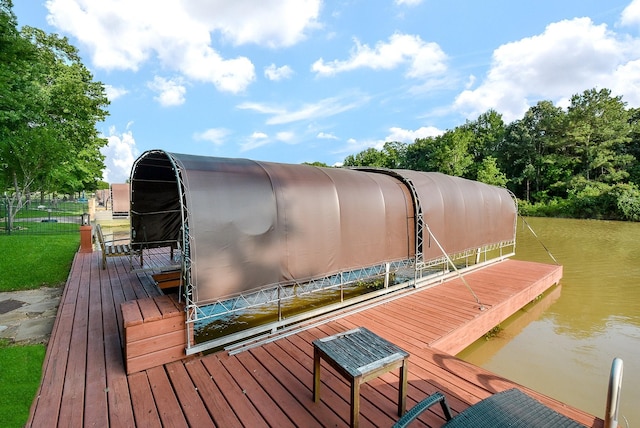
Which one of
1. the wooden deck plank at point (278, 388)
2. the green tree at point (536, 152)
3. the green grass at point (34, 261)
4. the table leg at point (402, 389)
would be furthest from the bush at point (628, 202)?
the green grass at point (34, 261)

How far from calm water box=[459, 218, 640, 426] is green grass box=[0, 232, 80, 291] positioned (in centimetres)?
885

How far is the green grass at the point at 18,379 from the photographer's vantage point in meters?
2.43

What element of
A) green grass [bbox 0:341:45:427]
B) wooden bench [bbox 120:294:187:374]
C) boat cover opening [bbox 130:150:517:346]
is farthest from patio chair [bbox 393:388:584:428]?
green grass [bbox 0:341:45:427]

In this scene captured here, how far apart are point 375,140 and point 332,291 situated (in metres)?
55.5

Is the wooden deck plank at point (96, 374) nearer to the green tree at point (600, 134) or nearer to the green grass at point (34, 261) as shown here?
the green grass at point (34, 261)

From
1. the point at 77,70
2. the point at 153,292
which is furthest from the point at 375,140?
the point at 153,292

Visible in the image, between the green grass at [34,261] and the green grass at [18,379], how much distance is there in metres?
3.19

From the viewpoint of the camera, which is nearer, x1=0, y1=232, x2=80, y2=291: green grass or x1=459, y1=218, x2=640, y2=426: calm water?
x1=459, y1=218, x2=640, y2=426: calm water

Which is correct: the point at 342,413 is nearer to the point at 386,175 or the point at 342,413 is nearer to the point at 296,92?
the point at 386,175

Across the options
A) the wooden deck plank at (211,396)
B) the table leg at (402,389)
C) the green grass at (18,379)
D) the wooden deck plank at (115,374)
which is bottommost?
the wooden deck plank at (211,396)

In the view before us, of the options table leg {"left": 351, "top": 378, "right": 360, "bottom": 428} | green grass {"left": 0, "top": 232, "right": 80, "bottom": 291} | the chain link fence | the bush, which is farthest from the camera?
the bush

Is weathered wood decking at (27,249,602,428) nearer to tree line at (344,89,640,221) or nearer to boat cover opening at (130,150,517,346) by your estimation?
boat cover opening at (130,150,517,346)

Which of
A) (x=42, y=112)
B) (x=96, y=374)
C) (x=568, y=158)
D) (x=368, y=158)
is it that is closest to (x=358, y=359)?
(x=96, y=374)

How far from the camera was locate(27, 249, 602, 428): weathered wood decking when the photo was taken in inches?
99.7
